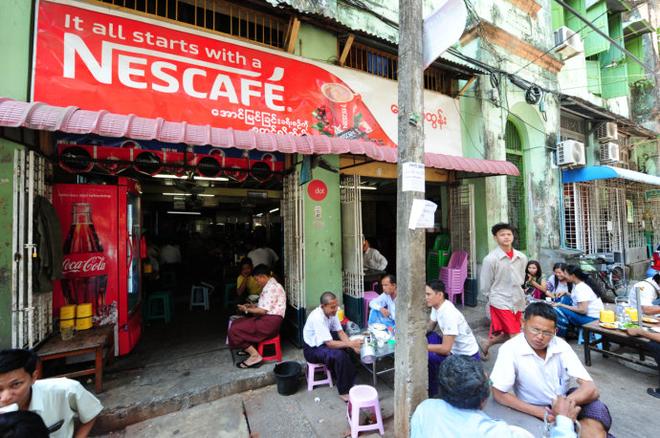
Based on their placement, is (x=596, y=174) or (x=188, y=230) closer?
(x=596, y=174)

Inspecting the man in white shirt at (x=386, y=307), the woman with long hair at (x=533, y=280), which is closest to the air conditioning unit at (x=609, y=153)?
the woman with long hair at (x=533, y=280)

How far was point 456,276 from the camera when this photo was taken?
7234 mm

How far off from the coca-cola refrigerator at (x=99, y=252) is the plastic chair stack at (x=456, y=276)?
660 cm

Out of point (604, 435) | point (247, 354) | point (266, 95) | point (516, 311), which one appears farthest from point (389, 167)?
point (604, 435)

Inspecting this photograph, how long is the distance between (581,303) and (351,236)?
13.4ft

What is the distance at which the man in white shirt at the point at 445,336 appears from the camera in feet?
11.2

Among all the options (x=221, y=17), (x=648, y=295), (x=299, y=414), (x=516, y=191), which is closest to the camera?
(x=299, y=414)

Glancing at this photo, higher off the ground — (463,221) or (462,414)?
(463,221)

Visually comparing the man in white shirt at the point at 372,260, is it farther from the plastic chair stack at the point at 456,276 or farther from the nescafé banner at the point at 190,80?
the nescafé banner at the point at 190,80

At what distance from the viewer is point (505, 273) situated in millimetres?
4504

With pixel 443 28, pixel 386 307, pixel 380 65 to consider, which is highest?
pixel 380 65

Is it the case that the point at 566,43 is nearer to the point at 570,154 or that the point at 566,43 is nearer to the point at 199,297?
the point at 570,154

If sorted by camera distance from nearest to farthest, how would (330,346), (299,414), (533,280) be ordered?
(299,414), (330,346), (533,280)

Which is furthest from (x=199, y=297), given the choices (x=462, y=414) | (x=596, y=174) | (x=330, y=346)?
(x=596, y=174)
